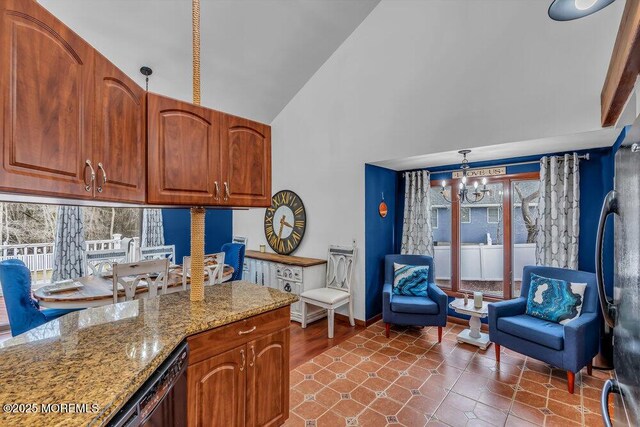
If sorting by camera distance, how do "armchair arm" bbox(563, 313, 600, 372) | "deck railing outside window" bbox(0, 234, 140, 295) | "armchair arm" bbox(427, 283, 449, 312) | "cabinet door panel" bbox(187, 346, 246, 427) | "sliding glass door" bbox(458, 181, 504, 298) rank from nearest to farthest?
1. "cabinet door panel" bbox(187, 346, 246, 427)
2. "armchair arm" bbox(563, 313, 600, 372)
3. "armchair arm" bbox(427, 283, 449, 312)
4. "sliding glass door" bbox(458, 181, 504, 298)
5. "deck railing outside window" bbox(0, 234, 140, 295)

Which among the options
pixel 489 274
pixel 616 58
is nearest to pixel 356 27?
pixel 616 58

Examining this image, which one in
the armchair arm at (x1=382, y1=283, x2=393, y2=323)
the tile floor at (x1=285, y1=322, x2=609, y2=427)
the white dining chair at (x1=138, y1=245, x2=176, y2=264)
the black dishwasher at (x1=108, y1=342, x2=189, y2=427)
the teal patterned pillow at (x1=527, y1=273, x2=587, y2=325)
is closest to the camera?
the black dishwasher at (x1=108, y1=342, x2=189, y2=427)

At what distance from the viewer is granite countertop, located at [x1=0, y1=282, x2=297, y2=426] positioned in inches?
33.7

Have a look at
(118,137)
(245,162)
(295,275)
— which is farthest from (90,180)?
(295,275)

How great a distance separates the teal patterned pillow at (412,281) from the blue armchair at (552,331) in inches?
33.6

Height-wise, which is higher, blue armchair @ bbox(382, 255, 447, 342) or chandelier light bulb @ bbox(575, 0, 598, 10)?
chandelier light bulb @ bbox(575, 0, 598, 10)

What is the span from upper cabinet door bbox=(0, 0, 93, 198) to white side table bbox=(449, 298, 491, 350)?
11.5 feet

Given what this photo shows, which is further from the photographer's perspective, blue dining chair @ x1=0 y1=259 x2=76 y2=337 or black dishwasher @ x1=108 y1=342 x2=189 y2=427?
blue dining chair @ x1=0 y1=259 x2=76 y2=337

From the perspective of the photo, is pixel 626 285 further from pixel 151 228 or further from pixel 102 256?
pixel 151 228

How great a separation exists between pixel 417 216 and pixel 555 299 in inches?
72.0

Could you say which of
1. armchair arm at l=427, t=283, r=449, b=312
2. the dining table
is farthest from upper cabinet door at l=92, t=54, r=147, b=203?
armchair arm at l=427, t=283, r=449, b=312

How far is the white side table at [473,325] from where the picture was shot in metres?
3.18

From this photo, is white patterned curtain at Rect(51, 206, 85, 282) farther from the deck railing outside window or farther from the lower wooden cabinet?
the lower wooden cabinet

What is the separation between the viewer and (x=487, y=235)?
3.87 meters
